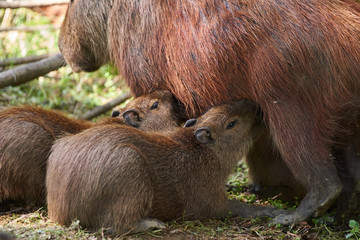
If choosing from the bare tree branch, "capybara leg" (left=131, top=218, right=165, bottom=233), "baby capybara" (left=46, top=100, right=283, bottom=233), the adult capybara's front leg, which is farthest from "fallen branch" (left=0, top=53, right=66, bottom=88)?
the adult capybara's front leg

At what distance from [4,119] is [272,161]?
8.41ft

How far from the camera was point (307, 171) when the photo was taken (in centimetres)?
432

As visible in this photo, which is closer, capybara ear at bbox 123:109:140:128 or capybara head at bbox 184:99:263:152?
capybara head at bbox 184:99:263:152

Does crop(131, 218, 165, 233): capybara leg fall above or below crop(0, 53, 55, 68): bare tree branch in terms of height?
below

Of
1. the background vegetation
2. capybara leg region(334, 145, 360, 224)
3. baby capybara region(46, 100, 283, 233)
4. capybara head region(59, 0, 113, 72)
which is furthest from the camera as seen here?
capybara head region(59, 0, 113, 72)

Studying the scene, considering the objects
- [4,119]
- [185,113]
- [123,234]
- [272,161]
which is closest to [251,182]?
[272,161]

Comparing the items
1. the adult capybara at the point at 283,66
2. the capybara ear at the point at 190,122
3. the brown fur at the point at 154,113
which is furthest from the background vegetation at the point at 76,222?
the brown fur at the point at 154,113

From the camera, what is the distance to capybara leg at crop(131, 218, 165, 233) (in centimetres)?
412

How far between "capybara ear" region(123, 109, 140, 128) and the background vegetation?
1073mm

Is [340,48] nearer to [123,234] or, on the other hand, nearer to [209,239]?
[209,239]

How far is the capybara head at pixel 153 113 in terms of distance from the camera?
506 cm

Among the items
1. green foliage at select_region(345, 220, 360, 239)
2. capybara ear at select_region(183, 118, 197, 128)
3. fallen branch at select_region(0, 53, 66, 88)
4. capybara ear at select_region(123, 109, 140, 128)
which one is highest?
fallen branch at select_region(0, 53, 66, 88)

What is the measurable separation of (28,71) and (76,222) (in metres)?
3.17

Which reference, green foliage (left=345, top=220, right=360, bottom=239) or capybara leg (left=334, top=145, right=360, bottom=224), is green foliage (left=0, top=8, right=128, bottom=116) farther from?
green foliage (left=345, top=220, right=360, bottom=239)
